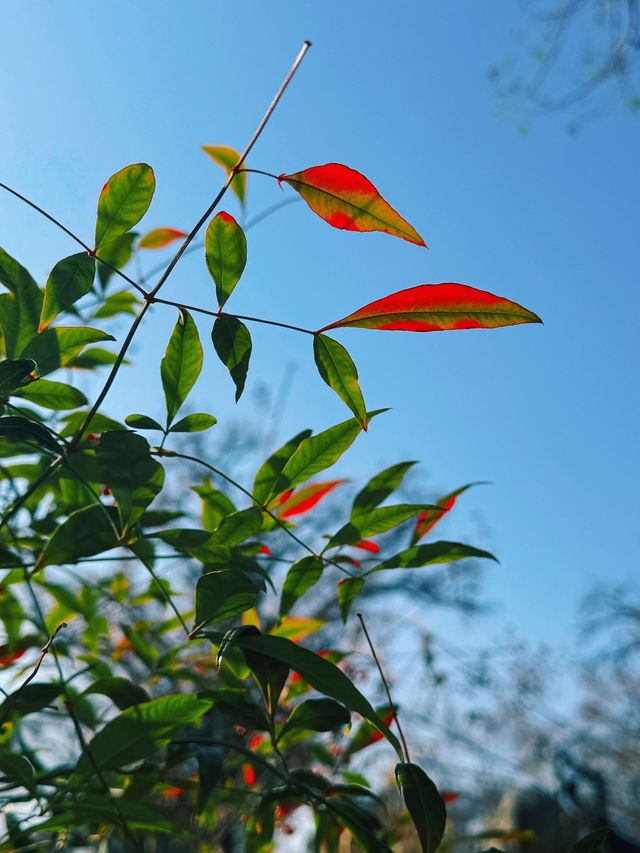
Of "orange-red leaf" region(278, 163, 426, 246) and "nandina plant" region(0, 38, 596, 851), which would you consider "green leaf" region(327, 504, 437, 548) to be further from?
"orange-red leaf" region(278, 163, 426, 246)

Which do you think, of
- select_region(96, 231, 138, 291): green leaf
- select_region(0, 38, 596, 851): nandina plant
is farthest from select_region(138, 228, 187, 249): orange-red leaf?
select_region(0, 38, 596, 851): nandina plant

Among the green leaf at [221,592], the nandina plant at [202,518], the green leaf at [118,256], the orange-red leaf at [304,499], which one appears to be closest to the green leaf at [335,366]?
the nandina plant at [202,518]

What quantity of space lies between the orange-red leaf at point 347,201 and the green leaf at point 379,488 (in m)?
0.17

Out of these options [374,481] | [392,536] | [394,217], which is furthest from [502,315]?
[392,536]

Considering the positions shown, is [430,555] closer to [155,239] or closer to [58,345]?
[58,345]

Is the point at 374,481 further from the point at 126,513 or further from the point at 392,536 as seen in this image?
the point at 392,536

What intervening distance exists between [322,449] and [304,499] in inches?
5.9

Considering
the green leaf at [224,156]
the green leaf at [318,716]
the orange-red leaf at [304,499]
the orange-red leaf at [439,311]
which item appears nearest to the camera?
the orange-red leaf at [439,311]

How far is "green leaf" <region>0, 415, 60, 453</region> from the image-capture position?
0.36 m

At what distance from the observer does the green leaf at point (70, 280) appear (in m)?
0.39

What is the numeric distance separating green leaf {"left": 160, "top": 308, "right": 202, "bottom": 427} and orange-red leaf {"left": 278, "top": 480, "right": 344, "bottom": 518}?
0.19m

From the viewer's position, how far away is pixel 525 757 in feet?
23.0

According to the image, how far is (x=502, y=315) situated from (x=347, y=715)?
25 cm

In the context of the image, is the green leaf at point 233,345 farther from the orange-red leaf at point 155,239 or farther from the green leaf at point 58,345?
the orange-red leaf at point 155,239
